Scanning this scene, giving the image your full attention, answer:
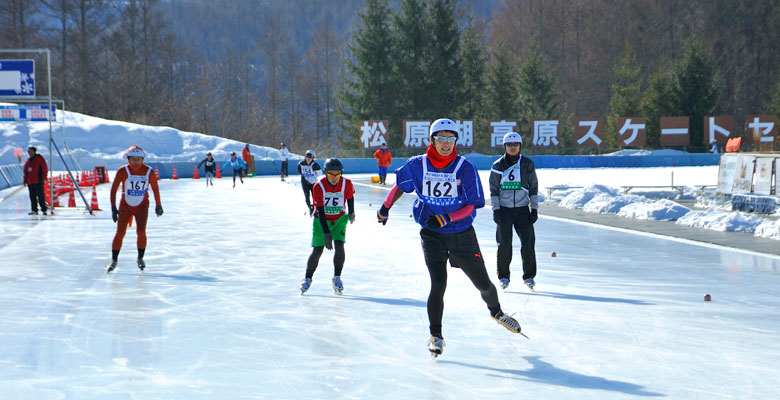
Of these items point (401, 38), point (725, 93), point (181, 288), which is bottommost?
point (181, 288)

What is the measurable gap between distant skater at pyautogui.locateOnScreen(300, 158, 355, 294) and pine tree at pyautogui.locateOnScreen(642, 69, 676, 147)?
5406 centimetres

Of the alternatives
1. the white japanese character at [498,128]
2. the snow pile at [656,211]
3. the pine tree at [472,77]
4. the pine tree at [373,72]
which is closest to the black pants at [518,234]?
the snow pile at [656,211]

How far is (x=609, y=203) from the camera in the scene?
18.5 meters

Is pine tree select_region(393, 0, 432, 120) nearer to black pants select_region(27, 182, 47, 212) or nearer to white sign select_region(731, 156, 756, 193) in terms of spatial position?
white sign select_region(731, 156, 756, 193)

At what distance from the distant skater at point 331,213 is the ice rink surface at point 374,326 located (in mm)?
354

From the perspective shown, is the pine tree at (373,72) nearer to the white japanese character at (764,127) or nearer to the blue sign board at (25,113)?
the white japanese character at (764,127)

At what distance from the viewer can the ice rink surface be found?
5.07 meters

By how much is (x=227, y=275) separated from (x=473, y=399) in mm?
5756

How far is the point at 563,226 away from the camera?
15734 millimetres

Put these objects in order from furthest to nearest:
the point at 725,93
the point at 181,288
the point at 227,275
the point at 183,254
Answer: the point at 725,93 → the point at 183,254 → the point at 227,275 → the point at 181,288

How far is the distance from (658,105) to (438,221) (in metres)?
57.7

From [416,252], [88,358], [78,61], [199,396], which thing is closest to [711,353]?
[199,396]

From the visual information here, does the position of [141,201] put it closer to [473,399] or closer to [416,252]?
[416,252]

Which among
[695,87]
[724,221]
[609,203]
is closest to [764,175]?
[609,203]
